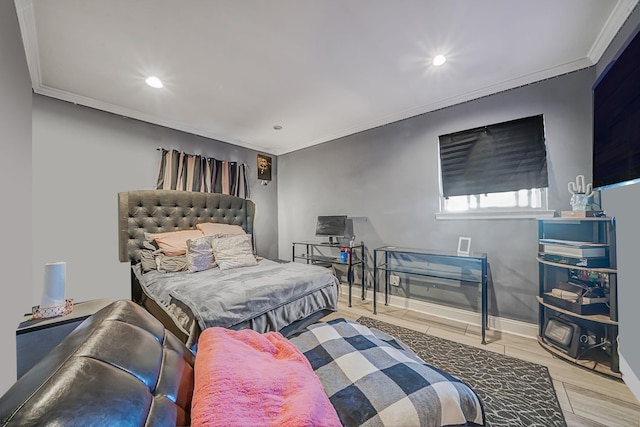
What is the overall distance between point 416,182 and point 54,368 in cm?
314

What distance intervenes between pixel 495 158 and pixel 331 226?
2135mm

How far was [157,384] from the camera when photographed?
64 cm

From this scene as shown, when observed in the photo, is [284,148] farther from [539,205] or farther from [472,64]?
[539,205]

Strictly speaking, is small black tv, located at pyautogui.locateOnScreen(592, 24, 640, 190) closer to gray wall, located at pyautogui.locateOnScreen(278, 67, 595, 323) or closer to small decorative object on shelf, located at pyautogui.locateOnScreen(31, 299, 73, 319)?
gray wall, located at pyautogui.locateOnScreen(278, 67, 595, 323)

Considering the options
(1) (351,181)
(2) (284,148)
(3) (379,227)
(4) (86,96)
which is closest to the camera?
(4) (86,96)

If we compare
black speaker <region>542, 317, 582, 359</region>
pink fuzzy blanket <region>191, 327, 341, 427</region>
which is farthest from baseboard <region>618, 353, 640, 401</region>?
pink fuzzy blanket <region>191, 327, 341, 427</region>

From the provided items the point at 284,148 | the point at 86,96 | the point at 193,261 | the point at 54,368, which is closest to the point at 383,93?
the point at 284,148

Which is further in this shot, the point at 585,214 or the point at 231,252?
the point at 231,252

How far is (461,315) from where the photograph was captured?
2.65 meters

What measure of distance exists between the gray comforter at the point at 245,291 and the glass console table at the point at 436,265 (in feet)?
2.84

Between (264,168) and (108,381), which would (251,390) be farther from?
(264,168)

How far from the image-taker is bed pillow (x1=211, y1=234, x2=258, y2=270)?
105 inches

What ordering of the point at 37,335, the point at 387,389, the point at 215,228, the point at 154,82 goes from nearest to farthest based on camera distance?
the point at 387,389
the point at 37,335
the point at 154,82
the point at 215,228

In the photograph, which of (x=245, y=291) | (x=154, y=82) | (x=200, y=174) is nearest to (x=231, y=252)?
(x=245, y=291)
